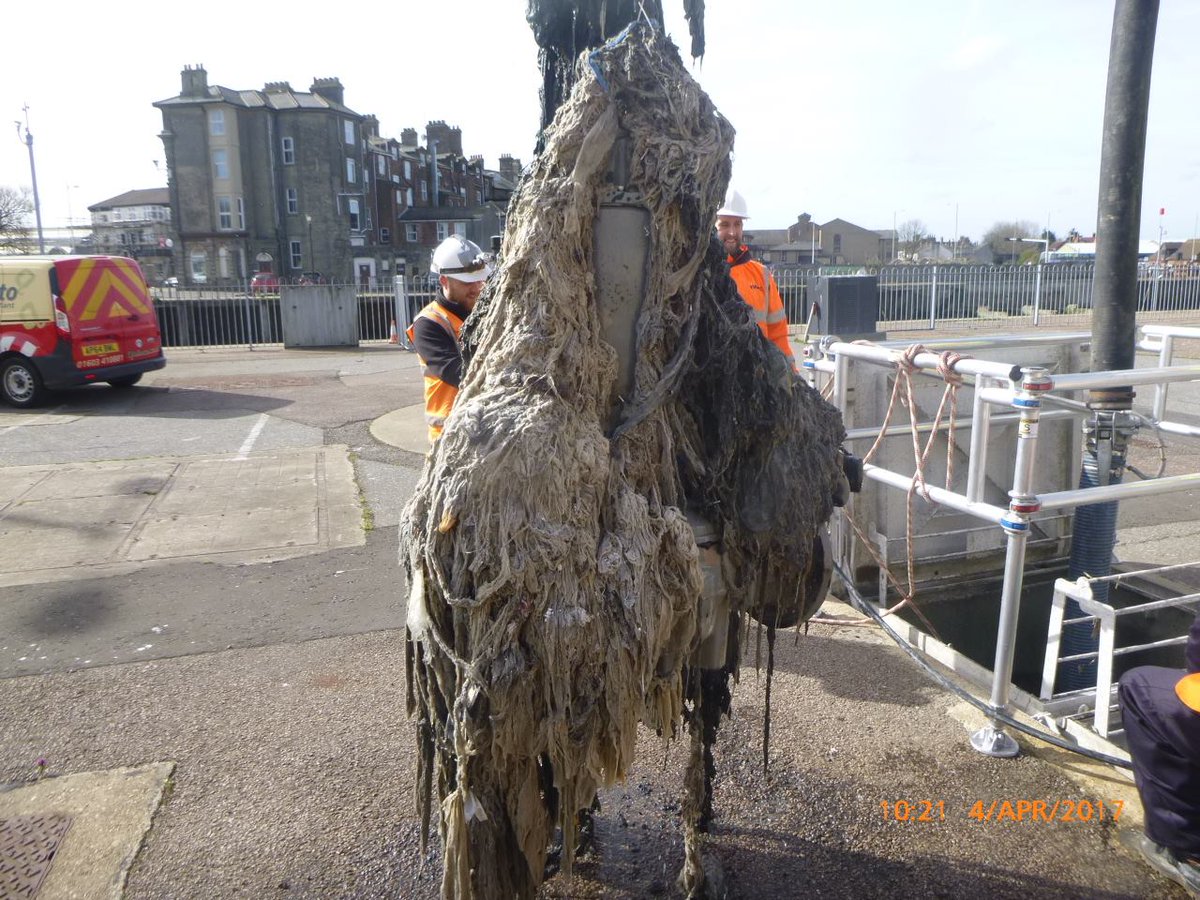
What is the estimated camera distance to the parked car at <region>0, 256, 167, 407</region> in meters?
11.4

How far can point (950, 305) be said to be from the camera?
876 inches

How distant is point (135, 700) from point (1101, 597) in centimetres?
459

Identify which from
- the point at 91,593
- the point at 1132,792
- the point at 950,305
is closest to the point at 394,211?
the point at 950,305

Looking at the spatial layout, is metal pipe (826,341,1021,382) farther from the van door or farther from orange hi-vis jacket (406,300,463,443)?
the van door

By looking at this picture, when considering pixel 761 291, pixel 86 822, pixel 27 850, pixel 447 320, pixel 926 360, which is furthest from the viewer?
pixel 761 291

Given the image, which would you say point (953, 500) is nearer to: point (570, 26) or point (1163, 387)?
point (1163, 387)

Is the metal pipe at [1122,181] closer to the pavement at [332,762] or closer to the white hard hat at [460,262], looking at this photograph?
the pavement at [332,762]

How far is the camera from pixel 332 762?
3.36 meters

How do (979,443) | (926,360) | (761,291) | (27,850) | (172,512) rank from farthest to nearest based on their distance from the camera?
(172,512) < (761,291) < (926,360) < (979,443) < (27,850)

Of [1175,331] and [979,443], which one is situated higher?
[1175,331]

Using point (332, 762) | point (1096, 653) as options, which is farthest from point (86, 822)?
point (1096, 653)
